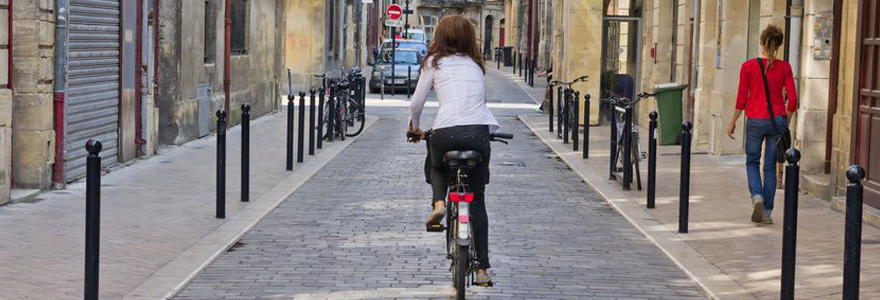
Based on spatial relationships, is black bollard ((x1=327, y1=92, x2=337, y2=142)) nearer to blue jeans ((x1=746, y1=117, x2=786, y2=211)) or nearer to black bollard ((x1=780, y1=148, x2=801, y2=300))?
blue jeans ((x1=746, y1=117, x2=786, y2=211))

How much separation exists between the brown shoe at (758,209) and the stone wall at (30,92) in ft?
20.2

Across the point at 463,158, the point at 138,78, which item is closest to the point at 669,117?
the point at 138,78

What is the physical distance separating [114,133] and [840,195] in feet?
25.3

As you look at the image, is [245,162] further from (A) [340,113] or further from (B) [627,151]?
(A) [340,113]

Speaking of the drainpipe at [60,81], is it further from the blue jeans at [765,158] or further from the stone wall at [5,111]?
the blue jeans at [765,158]

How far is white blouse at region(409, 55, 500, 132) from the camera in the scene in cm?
816

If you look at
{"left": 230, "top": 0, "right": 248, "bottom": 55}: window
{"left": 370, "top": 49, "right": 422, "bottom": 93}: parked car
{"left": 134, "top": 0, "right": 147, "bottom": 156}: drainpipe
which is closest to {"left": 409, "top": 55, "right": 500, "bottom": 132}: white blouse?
{"left": 134, "top": 0, "right": 147, "bottom": 156}: drainpipe

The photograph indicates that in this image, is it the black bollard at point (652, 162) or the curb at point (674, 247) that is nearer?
the curb at point (674, 247)

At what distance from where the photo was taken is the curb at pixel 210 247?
8312 mm

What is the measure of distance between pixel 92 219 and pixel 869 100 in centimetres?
760

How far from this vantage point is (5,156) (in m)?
12.6

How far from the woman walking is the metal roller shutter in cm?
622

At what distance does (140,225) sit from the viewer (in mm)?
11211

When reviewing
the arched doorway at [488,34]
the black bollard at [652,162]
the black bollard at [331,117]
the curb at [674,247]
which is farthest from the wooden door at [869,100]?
the arched doorway at [488,34]
